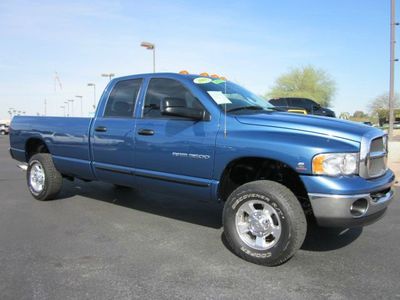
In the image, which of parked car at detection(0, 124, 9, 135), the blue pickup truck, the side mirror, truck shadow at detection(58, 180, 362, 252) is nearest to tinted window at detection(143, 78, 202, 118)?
the blue pickup truck

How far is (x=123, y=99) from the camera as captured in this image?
5742 mm

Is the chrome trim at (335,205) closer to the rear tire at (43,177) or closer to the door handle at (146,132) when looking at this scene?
the door handle at (146,132)

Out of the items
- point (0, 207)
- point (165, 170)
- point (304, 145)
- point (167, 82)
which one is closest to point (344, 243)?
point (304, 145)

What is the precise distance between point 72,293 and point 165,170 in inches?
73.7

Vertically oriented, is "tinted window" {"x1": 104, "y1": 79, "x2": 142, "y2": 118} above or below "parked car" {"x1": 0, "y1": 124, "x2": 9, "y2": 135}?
above

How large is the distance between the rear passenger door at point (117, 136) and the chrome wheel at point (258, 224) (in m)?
1.68

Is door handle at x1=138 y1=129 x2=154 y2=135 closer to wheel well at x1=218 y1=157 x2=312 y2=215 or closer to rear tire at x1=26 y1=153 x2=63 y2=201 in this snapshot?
wheel well at x1=218 y1=157 x2=312 y2=215

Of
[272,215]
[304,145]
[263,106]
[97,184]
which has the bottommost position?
[97,184]

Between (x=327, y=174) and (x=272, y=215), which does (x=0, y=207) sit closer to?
(x=272, y=215)

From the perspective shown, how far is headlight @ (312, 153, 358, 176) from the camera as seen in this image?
12.6 feet

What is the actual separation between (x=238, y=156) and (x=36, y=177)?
413 cm

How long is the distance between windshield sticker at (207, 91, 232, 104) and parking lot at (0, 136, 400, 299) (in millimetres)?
1560

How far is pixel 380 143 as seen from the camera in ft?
14.3

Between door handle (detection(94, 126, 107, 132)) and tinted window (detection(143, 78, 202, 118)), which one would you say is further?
door handle (detection(94, 126, 107, 132))
